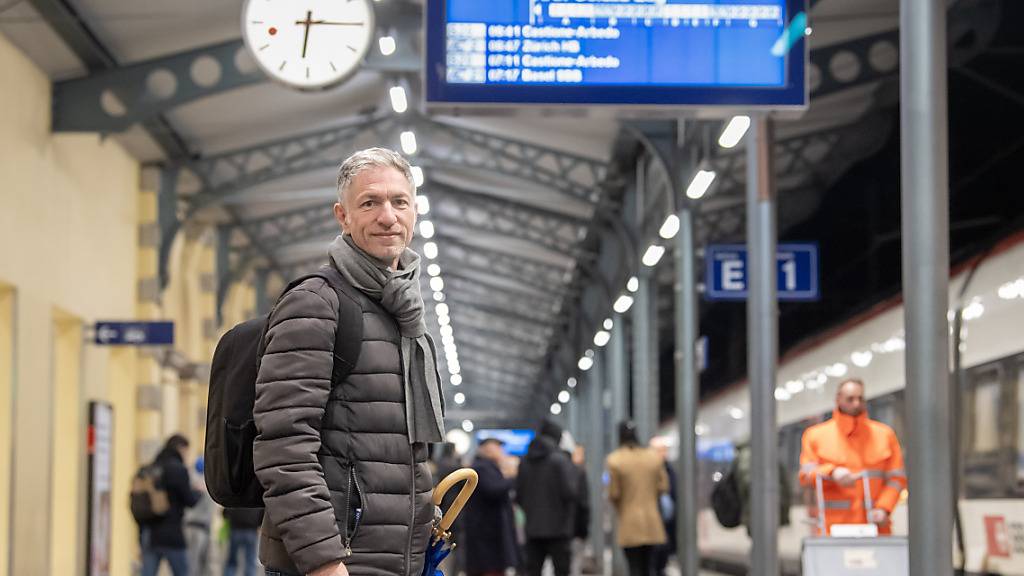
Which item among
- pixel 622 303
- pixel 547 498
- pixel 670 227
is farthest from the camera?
pixel 622 303

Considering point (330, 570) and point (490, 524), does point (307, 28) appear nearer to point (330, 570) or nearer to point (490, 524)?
point (490, 524)

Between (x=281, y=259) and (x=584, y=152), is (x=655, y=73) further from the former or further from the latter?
(x=281, y=259)

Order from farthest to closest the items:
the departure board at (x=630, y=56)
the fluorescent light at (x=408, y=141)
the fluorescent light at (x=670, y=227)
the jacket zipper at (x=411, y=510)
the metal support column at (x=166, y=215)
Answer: the metal support column at (x=166, y=215), the fluorescent light at (x=408, y=141), the fluorescent light at (x=670, y=227), the departure board at (x=630, y=56), the jacket zipper at (x=411, y=510)

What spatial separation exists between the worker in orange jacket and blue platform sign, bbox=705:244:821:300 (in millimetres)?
4301

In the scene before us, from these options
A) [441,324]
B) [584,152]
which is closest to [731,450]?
[584,152]

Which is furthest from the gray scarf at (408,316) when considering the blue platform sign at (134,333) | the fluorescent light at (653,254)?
the fluorescent light at (653,254)

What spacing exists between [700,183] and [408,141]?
6086 millimetres

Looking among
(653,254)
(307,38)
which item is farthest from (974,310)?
(653,254)

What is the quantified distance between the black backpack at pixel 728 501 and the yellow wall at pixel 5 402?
6.01 meters

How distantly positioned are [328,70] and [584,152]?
897 cm

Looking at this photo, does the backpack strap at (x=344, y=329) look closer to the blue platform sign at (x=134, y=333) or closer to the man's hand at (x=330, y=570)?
the man's hand at (x=330, y=570)

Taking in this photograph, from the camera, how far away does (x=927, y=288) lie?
266 inches

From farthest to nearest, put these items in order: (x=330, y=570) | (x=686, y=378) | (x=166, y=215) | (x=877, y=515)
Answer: (x=166, y=215), (x=686, y=378), (x=877, y=515), (x=330, y=570)

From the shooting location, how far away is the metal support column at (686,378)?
1480 centimetres
